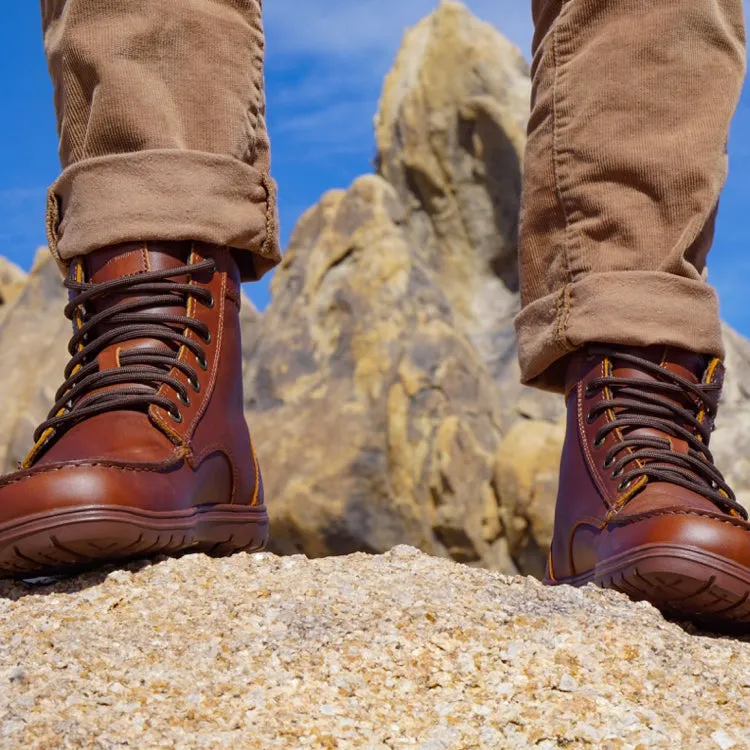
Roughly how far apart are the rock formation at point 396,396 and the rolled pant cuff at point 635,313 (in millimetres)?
5557

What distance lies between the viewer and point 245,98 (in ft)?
6.00

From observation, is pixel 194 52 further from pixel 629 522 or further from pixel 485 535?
pixel 485 535

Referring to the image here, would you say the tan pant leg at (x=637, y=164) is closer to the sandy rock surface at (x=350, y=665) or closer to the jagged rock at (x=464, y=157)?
the sandy rock surface at (x=350, y=665)

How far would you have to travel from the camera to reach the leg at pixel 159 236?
5.56 ft

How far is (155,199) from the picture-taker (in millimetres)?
1723

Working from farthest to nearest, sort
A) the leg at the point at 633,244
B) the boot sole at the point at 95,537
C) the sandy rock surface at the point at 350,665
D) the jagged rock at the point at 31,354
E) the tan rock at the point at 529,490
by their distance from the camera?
the jagged rock at the point at 31,354
the tan rock at the point at 529,490
the leg at the point at 633,244
the boot sole at the point at 95,537
the sandy rock surface at the point at 350,665

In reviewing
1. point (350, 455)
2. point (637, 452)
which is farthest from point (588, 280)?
point (350, 455)

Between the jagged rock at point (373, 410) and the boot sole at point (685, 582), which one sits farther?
the jagged rock at point (373, 410)

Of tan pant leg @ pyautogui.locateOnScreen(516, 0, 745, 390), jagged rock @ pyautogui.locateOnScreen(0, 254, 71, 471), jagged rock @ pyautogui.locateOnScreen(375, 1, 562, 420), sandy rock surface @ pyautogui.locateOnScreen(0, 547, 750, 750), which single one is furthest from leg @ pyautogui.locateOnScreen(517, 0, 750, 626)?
jagged rock @ pyautogui.locateOnScreen(375, 1, 562, 420)

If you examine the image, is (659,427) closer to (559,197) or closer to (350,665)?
(559,197)

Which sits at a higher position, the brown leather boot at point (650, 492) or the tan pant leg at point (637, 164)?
the tan pant leg at point (637, 164)

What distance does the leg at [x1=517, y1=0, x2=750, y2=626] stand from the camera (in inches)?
70.7

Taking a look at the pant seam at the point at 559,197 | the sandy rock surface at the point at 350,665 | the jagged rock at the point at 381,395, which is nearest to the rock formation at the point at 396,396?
the jagged rock at the point at 381,395

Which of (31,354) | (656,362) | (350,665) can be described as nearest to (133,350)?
(350,665)
